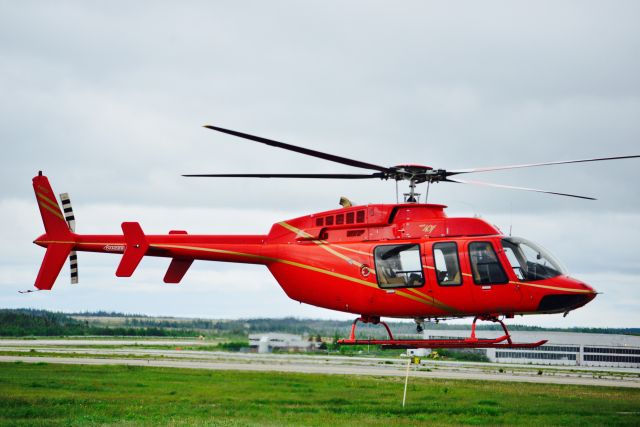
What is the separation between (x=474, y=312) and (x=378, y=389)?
38973 mm

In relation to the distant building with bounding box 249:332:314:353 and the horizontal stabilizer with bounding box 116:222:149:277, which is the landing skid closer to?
the horizontal stabilizer with bounding box 116:222:149:277

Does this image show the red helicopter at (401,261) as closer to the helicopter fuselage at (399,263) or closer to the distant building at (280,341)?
the helicopter fuselage at (399,263)

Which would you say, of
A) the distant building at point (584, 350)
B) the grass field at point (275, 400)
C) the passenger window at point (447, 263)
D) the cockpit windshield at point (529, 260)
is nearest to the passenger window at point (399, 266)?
the passenger window at point (447, 263)

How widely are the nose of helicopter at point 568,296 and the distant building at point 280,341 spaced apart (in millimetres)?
62447

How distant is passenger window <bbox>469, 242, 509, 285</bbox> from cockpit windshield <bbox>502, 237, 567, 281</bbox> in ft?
1.11

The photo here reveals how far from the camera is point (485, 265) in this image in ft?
65.7

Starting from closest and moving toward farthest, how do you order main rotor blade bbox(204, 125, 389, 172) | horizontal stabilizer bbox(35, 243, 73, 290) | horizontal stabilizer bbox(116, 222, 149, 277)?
main rotor blade bbox(204, 125, 389, 172) → horizontal stabilizer bbox(116, 222, 149, 277) → horizontal stabilizer bbox(35, 243, 73, 290)

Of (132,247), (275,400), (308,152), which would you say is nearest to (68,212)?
(132,247)

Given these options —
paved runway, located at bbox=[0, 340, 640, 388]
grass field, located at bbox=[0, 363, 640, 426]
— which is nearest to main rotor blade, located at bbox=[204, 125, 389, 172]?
grass field, located at bbox=[0, 363, 640, 426]

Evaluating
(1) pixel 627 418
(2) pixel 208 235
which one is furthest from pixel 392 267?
(1) pixel 627 418

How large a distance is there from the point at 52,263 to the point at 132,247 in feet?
13.5

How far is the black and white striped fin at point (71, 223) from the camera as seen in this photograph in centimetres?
2767

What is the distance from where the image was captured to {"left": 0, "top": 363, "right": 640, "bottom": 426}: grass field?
134 ft

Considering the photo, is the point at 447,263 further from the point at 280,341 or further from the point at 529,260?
the point at 280,341
